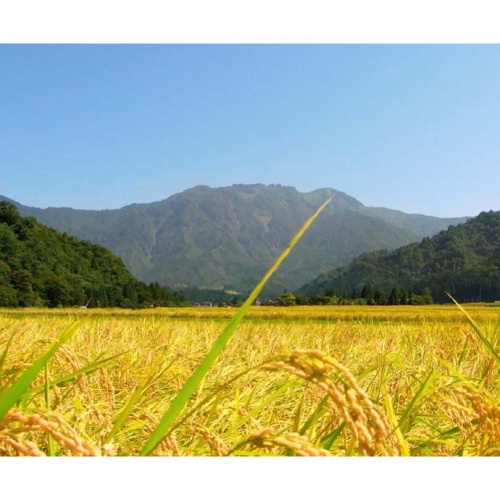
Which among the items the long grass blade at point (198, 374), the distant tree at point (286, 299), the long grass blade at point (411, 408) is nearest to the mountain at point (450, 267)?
the distant tree at point (286, 299)

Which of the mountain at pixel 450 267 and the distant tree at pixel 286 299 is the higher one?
the mountain at pixel 450 267

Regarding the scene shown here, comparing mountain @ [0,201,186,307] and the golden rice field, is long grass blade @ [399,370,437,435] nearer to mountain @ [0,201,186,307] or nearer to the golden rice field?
the golden rice field

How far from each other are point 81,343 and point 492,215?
163 meters

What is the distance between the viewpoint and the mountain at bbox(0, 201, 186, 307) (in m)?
60.2

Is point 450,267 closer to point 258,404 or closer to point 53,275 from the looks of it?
point 53,275

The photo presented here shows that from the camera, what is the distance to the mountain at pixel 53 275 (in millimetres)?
60188

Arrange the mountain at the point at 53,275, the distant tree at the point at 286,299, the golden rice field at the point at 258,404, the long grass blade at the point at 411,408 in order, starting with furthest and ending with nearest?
the mountain at the point at 53,275 → the distant tree at the point at 286,299 → the long grass blade at the point at 411,408 → the golden rice field at the point at 258,404

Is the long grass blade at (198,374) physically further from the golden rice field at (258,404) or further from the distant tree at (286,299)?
the distant tree at (286,299)

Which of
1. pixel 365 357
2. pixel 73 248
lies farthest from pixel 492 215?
pixel 365 357

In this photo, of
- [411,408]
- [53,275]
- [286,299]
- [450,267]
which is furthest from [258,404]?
[450,267]

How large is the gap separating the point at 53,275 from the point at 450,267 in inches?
4249

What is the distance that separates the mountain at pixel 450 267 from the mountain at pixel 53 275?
151ft

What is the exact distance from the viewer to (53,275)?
62594mm
